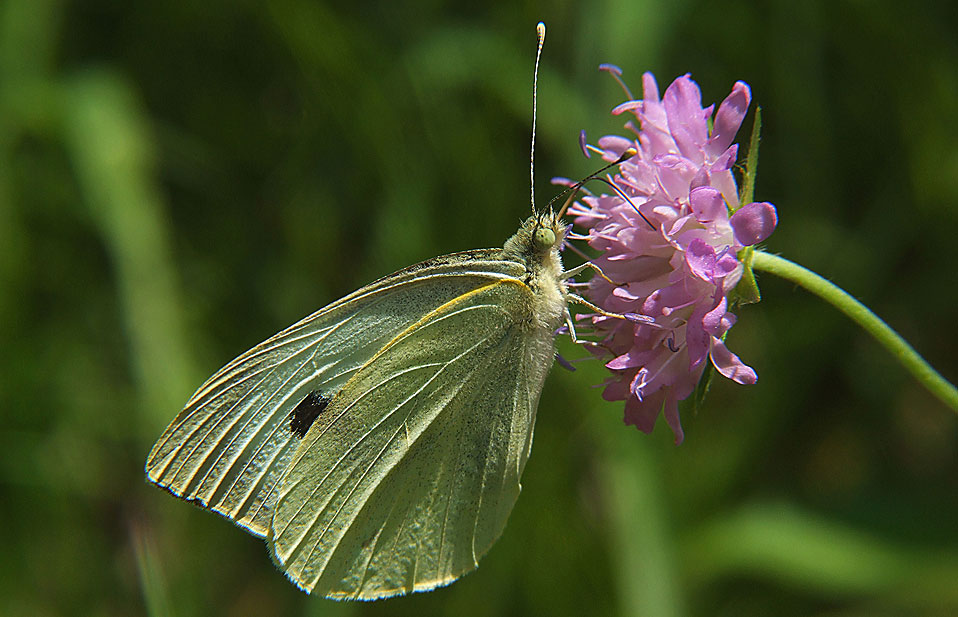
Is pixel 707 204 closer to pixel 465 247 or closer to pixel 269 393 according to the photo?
pixel 269 393

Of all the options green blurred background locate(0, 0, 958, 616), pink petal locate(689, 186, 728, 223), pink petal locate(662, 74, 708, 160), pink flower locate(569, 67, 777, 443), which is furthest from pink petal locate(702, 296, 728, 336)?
green blurred background locate(0, 0, 958, 616)

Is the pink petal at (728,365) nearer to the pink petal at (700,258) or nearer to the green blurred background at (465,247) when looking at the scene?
the pink petal at (700,258)

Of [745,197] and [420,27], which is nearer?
[745,197]

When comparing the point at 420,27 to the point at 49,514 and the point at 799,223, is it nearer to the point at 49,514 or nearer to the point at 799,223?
the point at 799,223

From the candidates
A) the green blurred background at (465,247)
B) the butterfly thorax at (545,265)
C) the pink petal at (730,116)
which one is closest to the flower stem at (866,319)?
the pink petal at (730,116)

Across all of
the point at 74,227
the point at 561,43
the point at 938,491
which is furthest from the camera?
the point at 74,227

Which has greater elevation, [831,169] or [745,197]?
[745,197]

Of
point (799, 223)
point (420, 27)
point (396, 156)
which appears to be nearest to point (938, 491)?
point (799, 223)
